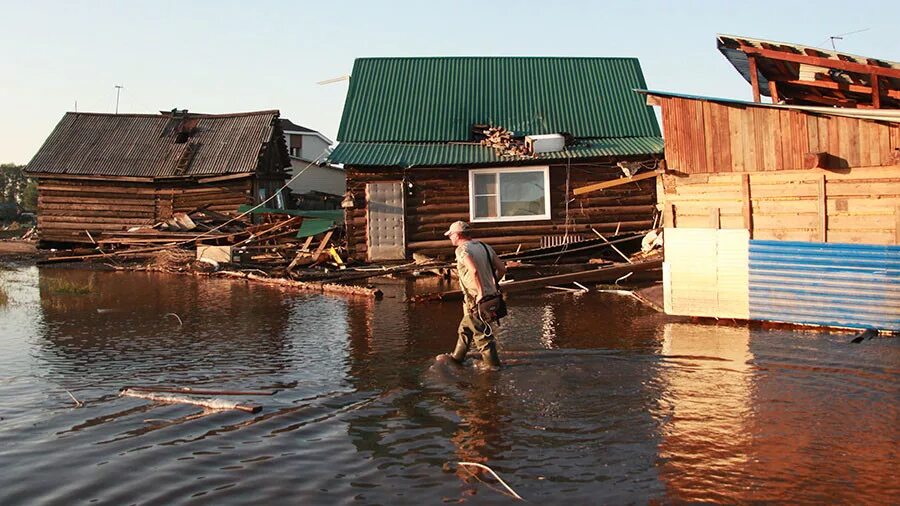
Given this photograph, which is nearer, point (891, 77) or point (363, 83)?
point (891, 77)

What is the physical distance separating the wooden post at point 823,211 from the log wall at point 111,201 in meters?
22.4

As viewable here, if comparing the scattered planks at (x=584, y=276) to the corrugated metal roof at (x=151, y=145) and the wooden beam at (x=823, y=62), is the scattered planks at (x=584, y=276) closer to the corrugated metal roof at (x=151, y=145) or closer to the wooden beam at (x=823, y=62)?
the wooden beam at (x=823, y=62)

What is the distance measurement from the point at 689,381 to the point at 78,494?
567 cm

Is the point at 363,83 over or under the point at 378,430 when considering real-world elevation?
over

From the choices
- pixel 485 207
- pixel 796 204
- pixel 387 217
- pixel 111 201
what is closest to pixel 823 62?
pixel 796 204

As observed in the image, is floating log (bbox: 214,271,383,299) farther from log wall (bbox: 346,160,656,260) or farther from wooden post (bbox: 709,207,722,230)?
wooden post (bbox: 709,207,722,230)

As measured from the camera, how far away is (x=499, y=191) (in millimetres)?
21031

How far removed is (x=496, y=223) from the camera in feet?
68.8

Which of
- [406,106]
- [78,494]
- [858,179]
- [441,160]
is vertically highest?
[406,106]

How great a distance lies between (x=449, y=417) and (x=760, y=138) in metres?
6.45

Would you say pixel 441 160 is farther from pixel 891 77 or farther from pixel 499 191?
pixel 891 77

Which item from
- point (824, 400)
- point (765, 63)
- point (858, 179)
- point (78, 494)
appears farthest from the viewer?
point (765, 63)

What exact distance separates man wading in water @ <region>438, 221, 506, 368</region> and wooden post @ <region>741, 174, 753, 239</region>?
4.15 metres

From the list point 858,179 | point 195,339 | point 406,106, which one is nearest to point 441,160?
point 406,106
